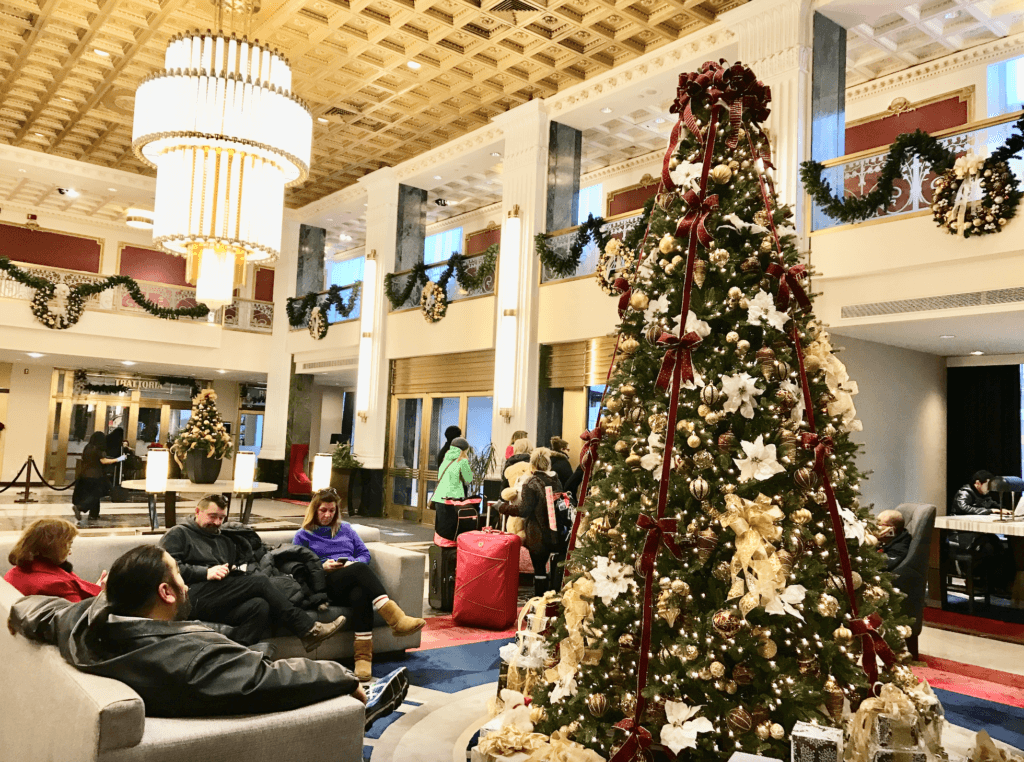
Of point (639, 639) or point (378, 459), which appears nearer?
point (639, 639)

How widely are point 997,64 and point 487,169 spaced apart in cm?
691

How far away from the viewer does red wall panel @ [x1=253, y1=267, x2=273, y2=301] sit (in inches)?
682

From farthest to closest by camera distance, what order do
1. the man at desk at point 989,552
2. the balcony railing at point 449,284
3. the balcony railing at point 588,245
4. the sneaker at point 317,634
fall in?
1. the balcony railing at point 449,284
2. the balcony railing at point 588,245
3. the man at desk at point 989,552
4. the sneaker at point 317,634

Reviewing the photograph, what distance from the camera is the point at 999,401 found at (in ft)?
30.1

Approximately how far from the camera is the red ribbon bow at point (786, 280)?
8.48ft

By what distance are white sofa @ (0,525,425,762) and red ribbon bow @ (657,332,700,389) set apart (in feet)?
4.69

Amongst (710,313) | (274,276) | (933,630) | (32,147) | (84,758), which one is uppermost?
(32,147)

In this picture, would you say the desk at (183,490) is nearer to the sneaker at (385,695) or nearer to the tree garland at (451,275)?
the tree garland at (451,275)

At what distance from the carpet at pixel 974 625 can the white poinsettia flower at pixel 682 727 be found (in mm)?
4742

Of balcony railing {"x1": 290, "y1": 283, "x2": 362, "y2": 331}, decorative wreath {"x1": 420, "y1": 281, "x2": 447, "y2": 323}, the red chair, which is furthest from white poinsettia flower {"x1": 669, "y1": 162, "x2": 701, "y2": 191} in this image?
the red chair

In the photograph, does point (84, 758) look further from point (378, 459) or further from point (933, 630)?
point (378, 459)

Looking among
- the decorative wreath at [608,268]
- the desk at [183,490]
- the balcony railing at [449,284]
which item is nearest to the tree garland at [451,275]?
the balcony railing at [449,284]

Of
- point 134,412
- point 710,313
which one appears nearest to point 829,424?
point 710,313

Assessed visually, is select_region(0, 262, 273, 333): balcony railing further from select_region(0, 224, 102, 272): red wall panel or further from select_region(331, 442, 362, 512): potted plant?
select_region(331, 442, 362, 512): potted plant
